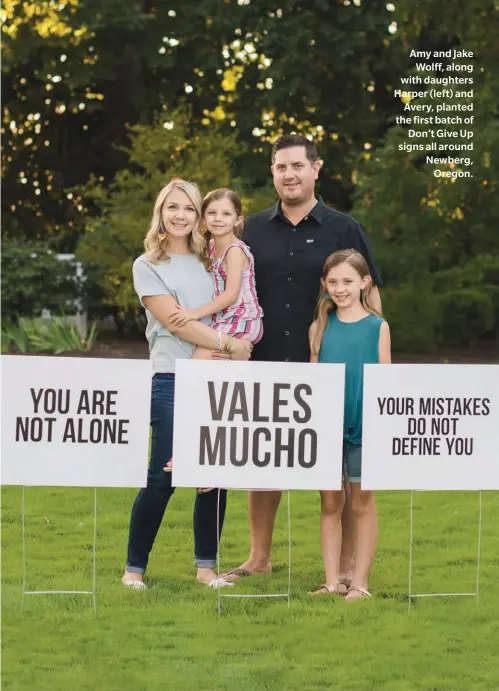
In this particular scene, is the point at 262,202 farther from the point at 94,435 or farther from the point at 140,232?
the point at 94,435

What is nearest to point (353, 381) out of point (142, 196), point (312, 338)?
point (312, 338)

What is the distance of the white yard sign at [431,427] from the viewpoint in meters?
5.45

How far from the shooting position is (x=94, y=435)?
5422mm

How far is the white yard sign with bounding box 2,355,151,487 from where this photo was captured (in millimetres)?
5402

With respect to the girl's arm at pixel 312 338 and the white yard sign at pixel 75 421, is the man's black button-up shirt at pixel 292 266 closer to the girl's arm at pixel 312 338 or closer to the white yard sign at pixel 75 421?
the girl's arm at pixel 312 338

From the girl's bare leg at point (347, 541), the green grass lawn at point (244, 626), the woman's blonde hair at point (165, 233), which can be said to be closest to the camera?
the green grass lawn at point (244, 626)

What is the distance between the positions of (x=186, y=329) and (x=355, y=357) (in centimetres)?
76

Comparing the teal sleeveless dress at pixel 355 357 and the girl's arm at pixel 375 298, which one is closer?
the teal sleeveless dress at pixel 355 357

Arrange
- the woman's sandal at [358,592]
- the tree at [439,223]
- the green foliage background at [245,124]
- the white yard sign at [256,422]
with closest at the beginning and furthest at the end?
the white yard sign at [256,422]
the woman's sandal at [358,592]
the tree at [439,223]
the green foliage background at [245,124]

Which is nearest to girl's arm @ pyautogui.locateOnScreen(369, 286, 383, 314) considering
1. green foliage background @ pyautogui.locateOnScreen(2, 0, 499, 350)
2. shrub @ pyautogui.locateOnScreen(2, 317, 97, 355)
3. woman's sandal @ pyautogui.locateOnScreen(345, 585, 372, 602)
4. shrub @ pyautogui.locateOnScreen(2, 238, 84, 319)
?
woman's sandal @ pyautogui.locateOnScreen(345, 585, 372, 602)

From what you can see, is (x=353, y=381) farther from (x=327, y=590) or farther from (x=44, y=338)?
(x=44, y=338)

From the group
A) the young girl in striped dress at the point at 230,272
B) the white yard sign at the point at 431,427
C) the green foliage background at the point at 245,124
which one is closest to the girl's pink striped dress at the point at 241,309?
the young girl in striped dress at the point at 230,272

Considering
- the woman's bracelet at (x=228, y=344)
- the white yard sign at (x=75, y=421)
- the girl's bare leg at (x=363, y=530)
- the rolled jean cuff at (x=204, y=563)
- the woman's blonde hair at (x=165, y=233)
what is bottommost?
the rolled jean cuff at (x=204, y=563)

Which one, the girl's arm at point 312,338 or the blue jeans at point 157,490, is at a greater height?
the girl's arm at point 312,338
